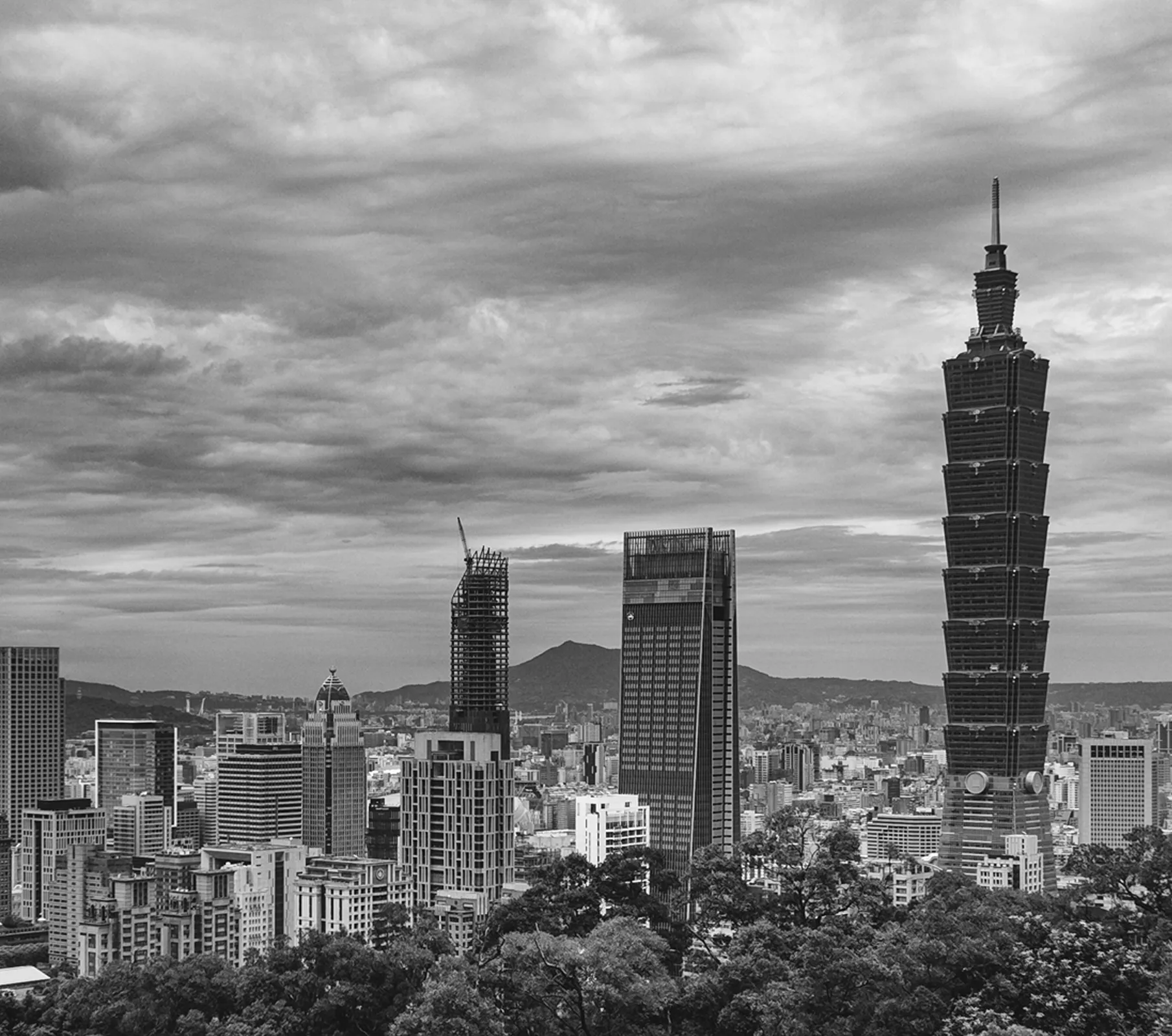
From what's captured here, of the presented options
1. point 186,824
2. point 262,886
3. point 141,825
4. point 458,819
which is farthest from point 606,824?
point 186,824

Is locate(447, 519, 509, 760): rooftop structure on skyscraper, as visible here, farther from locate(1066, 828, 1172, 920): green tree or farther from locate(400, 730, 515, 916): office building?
locate(1066, 828, 1172, 920): green tree

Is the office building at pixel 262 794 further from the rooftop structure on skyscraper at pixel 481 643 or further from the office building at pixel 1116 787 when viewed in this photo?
the office building at pixel 1116 787

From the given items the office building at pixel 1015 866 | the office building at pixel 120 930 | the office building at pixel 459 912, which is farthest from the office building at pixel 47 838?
the office building at pixel 1015 866

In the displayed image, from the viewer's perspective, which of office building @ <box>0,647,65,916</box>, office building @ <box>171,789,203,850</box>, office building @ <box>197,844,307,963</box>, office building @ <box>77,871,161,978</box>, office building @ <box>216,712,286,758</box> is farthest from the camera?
office building @ <box>0,647,65,916</box>

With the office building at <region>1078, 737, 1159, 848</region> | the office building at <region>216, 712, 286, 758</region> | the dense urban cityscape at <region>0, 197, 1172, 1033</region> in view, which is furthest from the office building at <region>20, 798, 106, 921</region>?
the office building at <region>1078, 737, 1159, 848</region>

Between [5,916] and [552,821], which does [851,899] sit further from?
[552,821]

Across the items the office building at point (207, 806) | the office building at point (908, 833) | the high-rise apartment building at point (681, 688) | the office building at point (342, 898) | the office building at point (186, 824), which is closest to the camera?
the office building at point (342, 898)
